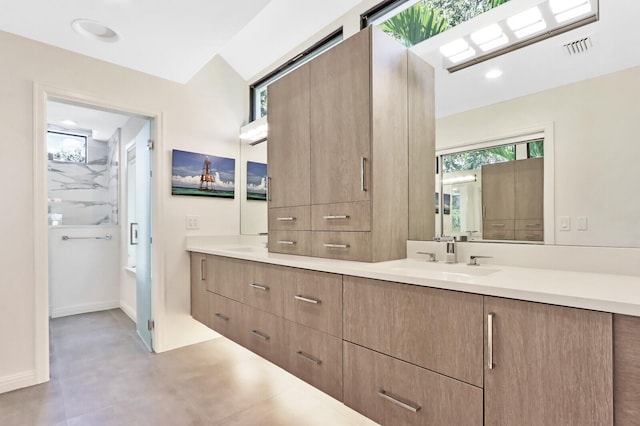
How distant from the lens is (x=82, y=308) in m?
3.96

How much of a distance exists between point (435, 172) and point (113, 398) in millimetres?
2443

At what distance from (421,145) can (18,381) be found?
306cm

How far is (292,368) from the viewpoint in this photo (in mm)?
1680

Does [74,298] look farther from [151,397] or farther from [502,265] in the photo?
[502,265]

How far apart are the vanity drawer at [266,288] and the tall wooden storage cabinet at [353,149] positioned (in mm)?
279

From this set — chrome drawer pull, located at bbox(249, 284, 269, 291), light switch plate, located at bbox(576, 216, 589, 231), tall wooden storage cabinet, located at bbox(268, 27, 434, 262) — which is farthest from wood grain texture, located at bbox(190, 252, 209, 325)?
light switch plate, located at bbox(576, 216, 589, 231)

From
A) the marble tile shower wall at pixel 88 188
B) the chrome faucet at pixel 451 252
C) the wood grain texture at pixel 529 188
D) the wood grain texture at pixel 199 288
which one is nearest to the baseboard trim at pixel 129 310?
the marble tile shower wall at pixel 88 188

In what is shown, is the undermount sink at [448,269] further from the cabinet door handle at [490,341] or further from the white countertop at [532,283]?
the cabinet door handle at [490,341]

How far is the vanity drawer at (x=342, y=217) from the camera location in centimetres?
168

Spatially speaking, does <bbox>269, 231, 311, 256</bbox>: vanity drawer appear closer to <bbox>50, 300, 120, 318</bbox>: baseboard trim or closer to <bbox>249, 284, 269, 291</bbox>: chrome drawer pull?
<bbox>249, 284, 269, 291</bbox>: chrome drawer pull

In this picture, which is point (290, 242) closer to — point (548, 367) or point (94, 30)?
point (548, 367)

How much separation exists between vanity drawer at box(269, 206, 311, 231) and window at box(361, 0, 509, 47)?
4.07 ft

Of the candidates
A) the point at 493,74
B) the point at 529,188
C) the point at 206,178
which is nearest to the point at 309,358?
the point at 529,188

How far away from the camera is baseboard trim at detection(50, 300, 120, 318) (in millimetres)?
3805
